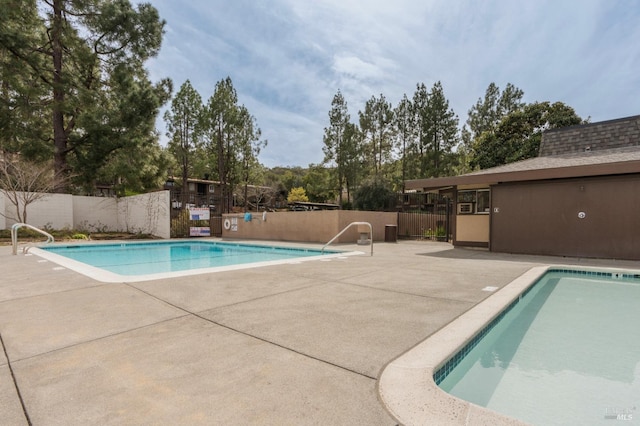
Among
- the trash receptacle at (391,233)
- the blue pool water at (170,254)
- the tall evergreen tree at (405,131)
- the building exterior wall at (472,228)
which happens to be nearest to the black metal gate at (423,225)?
the trash receptacle at (391,233)

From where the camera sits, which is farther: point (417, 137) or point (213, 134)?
point (417, 137)

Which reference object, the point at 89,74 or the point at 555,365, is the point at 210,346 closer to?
the point at 555,365

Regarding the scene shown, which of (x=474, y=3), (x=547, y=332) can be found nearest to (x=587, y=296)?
(x=547, y=332)

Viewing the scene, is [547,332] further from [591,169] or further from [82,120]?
[82,120]

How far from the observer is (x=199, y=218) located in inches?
677

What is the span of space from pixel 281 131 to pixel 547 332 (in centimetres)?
3044

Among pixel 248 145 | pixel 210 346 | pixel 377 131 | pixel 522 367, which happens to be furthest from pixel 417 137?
pixel 210 346

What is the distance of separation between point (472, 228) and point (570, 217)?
3114 millimetres

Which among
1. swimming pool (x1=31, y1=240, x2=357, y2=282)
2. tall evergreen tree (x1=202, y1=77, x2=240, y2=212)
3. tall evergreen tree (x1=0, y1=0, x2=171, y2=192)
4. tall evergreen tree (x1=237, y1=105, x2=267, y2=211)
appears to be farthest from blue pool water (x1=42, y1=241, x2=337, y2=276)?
tall evergreen tree (x1=237, y1=105, x2=267, y2=211)

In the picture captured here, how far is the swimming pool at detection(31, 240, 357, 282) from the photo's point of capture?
19.7 feet

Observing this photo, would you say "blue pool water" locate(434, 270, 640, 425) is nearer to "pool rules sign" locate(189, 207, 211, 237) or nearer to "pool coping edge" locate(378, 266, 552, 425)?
"pool coping edge" locate(378, 266, 552, 425)

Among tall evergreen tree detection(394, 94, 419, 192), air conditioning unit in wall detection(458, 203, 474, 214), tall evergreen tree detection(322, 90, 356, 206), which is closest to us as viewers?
air conditioning unit in wall detection(458, 203, 474, 214)

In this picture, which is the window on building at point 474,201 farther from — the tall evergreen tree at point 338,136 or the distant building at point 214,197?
the tall evergreen tree at point 338,136

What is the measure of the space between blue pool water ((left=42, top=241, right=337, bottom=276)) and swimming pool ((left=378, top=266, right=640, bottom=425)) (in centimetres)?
546
